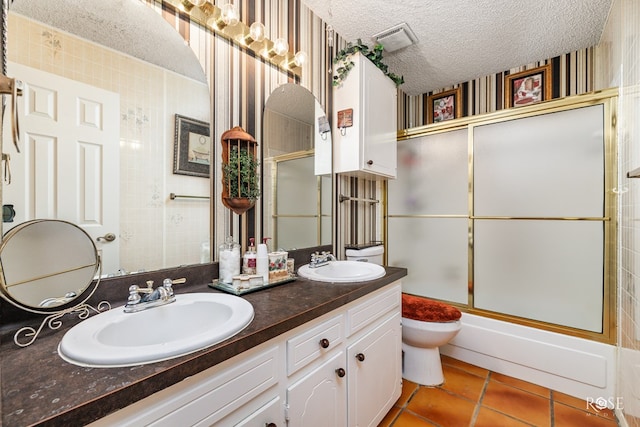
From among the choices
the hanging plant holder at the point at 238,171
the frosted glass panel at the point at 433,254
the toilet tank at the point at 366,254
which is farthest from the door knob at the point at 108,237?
the frosted glass panel at the point at 433,254

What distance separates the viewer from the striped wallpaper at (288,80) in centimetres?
128

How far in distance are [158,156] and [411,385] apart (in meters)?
2.06

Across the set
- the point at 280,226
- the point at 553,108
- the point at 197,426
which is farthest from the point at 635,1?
the point at 197,426

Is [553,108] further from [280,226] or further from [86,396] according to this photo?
[86,396]

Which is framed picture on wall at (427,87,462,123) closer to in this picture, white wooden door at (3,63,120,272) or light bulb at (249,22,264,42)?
light bulb at (249,22,264,42)

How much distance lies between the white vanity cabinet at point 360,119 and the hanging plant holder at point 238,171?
A: 740 millimetres

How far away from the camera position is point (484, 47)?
2184 mm

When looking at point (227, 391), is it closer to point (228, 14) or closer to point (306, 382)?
point (306, 382)

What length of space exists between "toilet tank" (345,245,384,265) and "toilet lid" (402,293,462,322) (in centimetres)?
42

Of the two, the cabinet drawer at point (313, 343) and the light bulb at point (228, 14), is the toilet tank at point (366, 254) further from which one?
the light bulb at point (228, 14)

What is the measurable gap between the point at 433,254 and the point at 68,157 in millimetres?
2465

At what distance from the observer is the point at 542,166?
195 centimetres

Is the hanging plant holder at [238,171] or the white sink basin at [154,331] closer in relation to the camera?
the white sink basin at [154,331]

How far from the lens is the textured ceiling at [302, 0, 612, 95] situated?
5.74 feet
